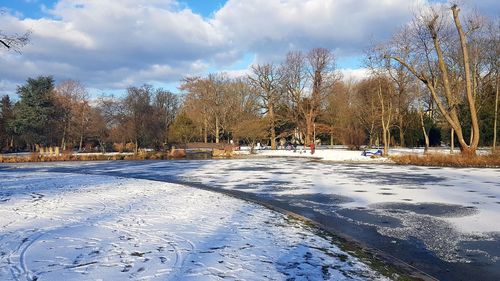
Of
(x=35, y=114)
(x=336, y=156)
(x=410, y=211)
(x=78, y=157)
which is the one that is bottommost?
(x=410, y=211)

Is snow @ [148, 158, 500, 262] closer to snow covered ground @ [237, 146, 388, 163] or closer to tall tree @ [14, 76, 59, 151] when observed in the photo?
snow covered ground @ [237, 146, 388, 163]

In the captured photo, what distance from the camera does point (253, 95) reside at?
209 feet

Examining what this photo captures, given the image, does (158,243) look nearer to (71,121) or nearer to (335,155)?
(335,155)

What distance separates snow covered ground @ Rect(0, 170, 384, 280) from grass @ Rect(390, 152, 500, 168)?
20551mm

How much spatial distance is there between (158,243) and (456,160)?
25.4 m

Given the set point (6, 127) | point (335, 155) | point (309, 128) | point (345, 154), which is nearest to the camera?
point (335, 155)

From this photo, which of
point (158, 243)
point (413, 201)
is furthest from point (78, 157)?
point (158, 243)

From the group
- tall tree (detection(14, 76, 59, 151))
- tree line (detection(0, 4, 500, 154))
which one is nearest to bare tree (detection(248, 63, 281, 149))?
tree line (detection(0, 4, 500, 154))

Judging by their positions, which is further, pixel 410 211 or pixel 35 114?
pixel 35 114

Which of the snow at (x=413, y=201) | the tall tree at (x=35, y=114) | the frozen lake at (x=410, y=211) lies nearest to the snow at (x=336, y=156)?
the snow at (x=413, y=201)

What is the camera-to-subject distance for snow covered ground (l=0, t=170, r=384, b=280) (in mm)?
5430

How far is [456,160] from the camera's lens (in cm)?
2709

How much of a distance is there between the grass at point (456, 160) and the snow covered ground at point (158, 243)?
2055cm

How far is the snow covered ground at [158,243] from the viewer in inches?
214
